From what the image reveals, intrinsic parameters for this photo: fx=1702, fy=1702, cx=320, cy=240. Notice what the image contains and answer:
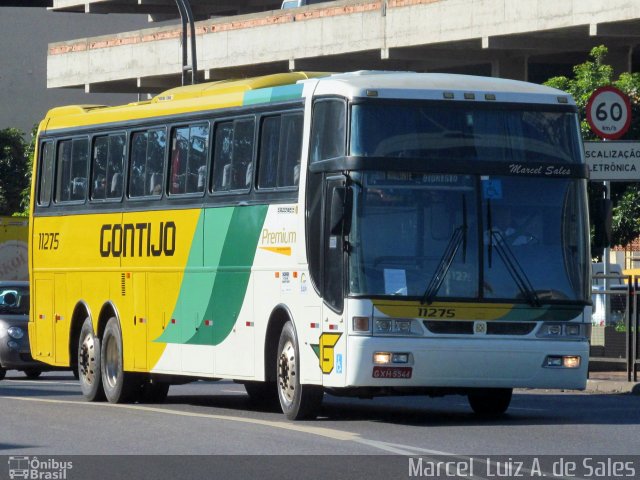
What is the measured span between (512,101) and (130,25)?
59459 millimetres

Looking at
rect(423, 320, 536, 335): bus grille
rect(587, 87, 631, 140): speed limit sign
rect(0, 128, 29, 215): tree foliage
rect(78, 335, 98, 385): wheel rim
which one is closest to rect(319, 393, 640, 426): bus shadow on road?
rect(423, 320, 536, 335): bus grille

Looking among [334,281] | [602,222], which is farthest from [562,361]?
[334,281]

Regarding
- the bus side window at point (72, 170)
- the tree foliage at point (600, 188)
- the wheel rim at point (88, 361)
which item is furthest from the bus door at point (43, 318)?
the tree foliage at point (600, 188)

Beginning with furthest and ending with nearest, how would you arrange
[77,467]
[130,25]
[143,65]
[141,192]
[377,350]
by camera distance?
[130,25] < [143,65] < [141,192] < [377,350] < [77,467]

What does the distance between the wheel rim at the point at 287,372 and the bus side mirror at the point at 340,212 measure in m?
1.56

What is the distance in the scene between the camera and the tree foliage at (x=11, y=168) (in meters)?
60.8

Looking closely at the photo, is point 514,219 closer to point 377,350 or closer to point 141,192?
point 377,350

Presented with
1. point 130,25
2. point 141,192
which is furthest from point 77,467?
point 130,25

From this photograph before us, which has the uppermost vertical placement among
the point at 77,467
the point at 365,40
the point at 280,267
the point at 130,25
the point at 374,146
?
the point at 130,25

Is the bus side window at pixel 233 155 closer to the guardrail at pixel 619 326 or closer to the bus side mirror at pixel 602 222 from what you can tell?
the bus side mirror at pixel 602 222

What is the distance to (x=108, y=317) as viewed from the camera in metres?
21.0

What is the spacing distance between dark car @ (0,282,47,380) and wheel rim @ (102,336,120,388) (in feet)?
18.5

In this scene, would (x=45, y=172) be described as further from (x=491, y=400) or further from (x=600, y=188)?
(x=600, y=188)

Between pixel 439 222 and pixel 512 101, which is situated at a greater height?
pixel 512 101
